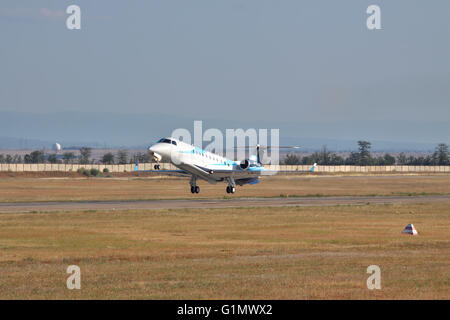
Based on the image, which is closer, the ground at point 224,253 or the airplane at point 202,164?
the ground at point 224,253

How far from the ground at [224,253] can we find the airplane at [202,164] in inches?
383

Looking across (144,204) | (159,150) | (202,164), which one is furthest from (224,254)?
(202,164)

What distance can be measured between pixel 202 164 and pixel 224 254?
35.0 metres

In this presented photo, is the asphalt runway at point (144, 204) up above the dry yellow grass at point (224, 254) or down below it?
above

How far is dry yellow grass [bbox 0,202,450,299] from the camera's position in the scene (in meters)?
20.2

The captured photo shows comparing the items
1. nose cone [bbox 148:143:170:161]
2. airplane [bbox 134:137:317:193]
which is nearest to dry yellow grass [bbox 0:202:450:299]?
nose cone [bbox 148:143:170:161]

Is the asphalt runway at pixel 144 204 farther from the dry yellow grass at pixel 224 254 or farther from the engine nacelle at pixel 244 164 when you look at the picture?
the engine nacelle at pixel 244 164

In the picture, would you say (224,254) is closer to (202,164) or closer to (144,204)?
(144,204)

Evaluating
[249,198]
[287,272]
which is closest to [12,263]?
[287,272]

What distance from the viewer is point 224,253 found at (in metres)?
28.8

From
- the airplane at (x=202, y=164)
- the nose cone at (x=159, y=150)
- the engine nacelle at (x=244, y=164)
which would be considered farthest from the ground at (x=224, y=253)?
the engine nacelle at (x=244, y=164)

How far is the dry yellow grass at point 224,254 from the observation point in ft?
66.2
